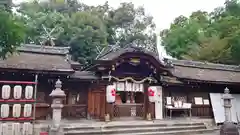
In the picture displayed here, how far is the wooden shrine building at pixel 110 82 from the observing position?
12.1m

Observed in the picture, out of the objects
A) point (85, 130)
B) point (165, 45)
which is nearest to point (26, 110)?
point (85, 130)

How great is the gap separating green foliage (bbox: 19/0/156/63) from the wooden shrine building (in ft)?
15.2

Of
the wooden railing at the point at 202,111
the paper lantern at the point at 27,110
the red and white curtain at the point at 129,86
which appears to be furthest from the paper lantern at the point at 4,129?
the wooden railing at the point at 202,111

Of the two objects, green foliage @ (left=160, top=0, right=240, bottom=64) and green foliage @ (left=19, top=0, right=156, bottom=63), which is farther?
green foliage @ (left=19, top=0, right=156, bottom=63)

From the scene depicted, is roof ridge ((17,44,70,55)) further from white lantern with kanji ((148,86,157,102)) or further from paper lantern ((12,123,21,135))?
paper lantern ((12,123,21,135))

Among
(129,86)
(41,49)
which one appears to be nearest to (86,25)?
(41,49)

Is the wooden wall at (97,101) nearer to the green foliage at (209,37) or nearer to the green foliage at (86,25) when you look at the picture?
the green foliage at (86,25)

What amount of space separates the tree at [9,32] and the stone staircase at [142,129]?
4324mm

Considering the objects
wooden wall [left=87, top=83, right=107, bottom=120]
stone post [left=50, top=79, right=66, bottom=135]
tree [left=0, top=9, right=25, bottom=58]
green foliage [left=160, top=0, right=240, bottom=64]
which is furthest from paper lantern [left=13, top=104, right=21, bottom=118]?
green foliage [left=160, top=0, right=240, bottom=64]

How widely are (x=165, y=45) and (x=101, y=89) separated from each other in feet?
74.0

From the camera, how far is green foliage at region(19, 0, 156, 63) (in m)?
26.6

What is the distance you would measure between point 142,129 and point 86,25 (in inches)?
787

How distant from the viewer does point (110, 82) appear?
520 inches

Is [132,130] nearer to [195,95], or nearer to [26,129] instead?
[26,129]
